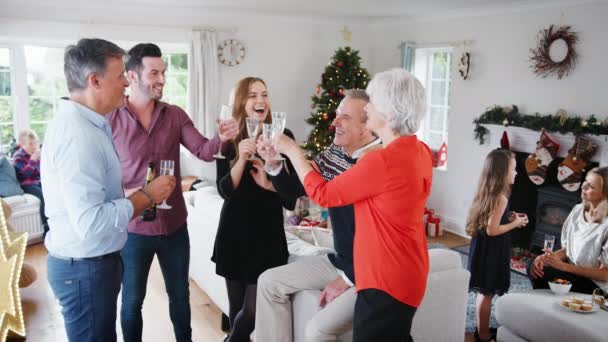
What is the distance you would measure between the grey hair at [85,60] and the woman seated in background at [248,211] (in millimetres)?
734

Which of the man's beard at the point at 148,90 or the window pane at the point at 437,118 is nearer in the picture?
the man's beard at the point at 148,90

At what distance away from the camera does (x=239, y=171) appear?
7.36 ft

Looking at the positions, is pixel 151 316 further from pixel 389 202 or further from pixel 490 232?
pixel 389 202

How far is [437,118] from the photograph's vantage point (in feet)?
A: 22.3

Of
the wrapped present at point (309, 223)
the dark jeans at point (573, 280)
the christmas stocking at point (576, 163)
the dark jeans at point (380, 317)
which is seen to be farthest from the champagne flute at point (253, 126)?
the christmas stocking at point (576, 163)

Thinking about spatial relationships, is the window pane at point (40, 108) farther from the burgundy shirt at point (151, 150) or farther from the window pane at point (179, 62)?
the burgundy shirt at point (151, 150)

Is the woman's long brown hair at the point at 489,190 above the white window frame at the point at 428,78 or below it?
below

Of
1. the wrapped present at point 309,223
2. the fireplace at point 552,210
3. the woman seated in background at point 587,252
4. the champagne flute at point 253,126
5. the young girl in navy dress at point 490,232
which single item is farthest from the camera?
the fireplace at point 552,210

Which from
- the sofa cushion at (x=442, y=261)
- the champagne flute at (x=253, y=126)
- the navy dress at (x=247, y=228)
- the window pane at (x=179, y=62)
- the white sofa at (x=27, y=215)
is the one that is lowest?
the white sofa at (x=27, y=215)

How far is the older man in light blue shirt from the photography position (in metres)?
1.65

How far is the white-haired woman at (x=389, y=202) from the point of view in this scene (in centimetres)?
167

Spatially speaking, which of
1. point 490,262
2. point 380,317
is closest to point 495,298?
point 490,262

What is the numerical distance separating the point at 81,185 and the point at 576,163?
4.63m

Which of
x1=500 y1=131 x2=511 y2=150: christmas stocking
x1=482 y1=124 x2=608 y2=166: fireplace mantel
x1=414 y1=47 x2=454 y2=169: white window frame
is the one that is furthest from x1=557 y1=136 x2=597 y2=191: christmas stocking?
x1=414 y1=47 x2=454 y2=169: white window frame
